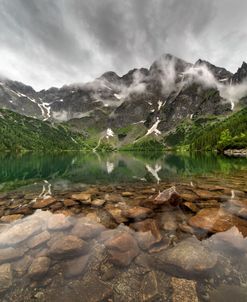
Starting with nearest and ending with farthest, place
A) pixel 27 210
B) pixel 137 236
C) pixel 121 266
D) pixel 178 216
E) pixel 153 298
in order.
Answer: pixel 153 298
pixel 121 266
pixel 137 236
pixel 178 216
pixel 27 210

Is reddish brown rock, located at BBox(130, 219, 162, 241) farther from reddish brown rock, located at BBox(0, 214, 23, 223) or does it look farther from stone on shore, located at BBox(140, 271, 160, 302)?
reddish brown rock, located at BBox(0, 214, 23, 223)

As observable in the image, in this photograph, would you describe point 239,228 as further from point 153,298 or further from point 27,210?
point 27,210

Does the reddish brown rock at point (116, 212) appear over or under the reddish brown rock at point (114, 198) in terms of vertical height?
over

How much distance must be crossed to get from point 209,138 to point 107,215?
197596mm

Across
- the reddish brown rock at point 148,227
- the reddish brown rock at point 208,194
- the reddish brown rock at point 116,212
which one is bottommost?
the reddish brown rock at point 116,212

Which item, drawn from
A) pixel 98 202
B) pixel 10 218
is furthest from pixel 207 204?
pixel 10 218

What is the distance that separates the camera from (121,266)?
31.6 ft

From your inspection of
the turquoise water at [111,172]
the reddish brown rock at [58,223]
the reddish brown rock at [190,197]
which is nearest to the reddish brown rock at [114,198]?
the reddish brown rock at [58,223]

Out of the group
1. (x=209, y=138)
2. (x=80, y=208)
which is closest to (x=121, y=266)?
(x=80, y=208)

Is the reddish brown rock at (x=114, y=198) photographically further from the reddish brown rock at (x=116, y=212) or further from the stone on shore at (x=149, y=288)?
the stone on shore at (x=149, y=288)

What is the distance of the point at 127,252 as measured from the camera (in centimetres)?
1071

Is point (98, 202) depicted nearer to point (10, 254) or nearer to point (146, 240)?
point (146, 240)

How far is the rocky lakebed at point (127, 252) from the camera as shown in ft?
26.2

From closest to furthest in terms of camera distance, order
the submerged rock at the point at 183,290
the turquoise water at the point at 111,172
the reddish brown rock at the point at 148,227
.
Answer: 1. the submerged rock at the point at 183,290
2. the reddish brown rock at the point at 148,227
3. the turquoise water at the point at 111,172
